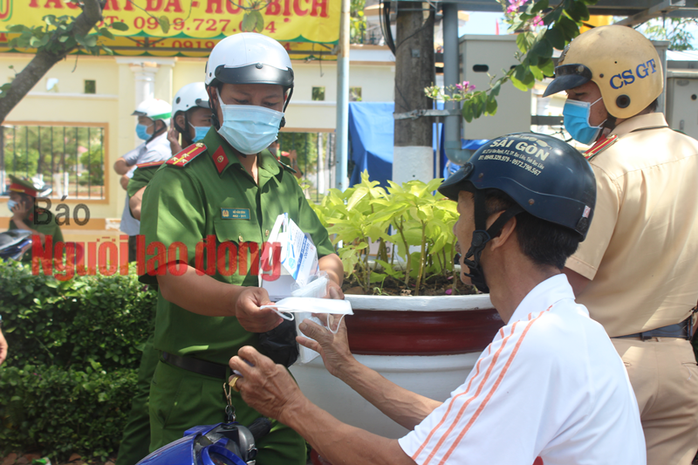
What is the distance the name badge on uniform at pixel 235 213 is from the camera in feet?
6.34

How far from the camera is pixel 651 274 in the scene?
6.30 feet

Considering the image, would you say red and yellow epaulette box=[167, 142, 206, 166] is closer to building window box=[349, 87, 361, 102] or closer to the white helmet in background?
the white helmet in background

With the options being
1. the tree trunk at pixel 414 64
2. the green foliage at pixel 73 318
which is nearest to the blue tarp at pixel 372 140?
the tree trunk at pixel 414 64

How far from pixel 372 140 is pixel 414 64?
166 inches

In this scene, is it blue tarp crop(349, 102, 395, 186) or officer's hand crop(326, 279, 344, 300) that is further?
blue tarp crop(349, 102, 395, 186)

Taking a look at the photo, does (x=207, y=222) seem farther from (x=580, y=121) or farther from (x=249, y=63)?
(x=580, y=121)

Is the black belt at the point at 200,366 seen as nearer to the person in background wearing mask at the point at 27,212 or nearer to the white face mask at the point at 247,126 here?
the white face mask at the point at 247,126

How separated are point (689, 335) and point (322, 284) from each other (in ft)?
4.48

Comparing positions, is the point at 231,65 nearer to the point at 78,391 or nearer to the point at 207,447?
the point at 207,447

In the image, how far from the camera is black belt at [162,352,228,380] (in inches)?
74.4

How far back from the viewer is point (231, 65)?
1.95 meters

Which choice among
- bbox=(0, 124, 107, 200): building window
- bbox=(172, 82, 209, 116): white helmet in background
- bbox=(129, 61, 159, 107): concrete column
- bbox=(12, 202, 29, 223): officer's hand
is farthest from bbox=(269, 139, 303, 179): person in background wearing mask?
bbox=(0, 124, 107, 200): building window

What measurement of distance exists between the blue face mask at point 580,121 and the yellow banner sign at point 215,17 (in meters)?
4.07

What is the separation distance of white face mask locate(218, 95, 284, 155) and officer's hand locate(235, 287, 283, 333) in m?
0.63
